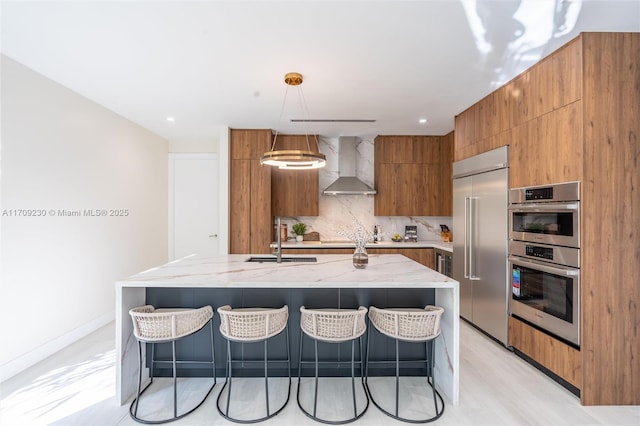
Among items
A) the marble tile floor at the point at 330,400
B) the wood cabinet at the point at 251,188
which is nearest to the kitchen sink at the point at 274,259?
the marble tile floor at the point at 330,400

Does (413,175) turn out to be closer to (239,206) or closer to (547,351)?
(239,206)

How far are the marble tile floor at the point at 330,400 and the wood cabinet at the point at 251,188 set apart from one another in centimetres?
226

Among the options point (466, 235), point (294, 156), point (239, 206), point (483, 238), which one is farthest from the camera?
point (239, 206)

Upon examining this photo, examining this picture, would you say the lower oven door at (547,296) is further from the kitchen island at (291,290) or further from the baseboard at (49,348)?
the baseboard at (49,348)

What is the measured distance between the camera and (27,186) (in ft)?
9.04

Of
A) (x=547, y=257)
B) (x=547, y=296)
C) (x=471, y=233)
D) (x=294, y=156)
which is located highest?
(x=294, y=156)

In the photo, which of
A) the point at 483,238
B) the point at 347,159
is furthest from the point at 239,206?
the point at 483,238

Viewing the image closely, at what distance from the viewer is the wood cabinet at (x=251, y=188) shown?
456cm

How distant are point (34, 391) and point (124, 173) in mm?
2657

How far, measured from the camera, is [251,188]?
15.1 feet

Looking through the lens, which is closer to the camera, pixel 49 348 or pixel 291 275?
pixel 291 275

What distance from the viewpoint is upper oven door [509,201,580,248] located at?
221cm

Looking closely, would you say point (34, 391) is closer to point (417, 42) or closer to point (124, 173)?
point (124, 173)

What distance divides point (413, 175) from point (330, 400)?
374 centimetres
